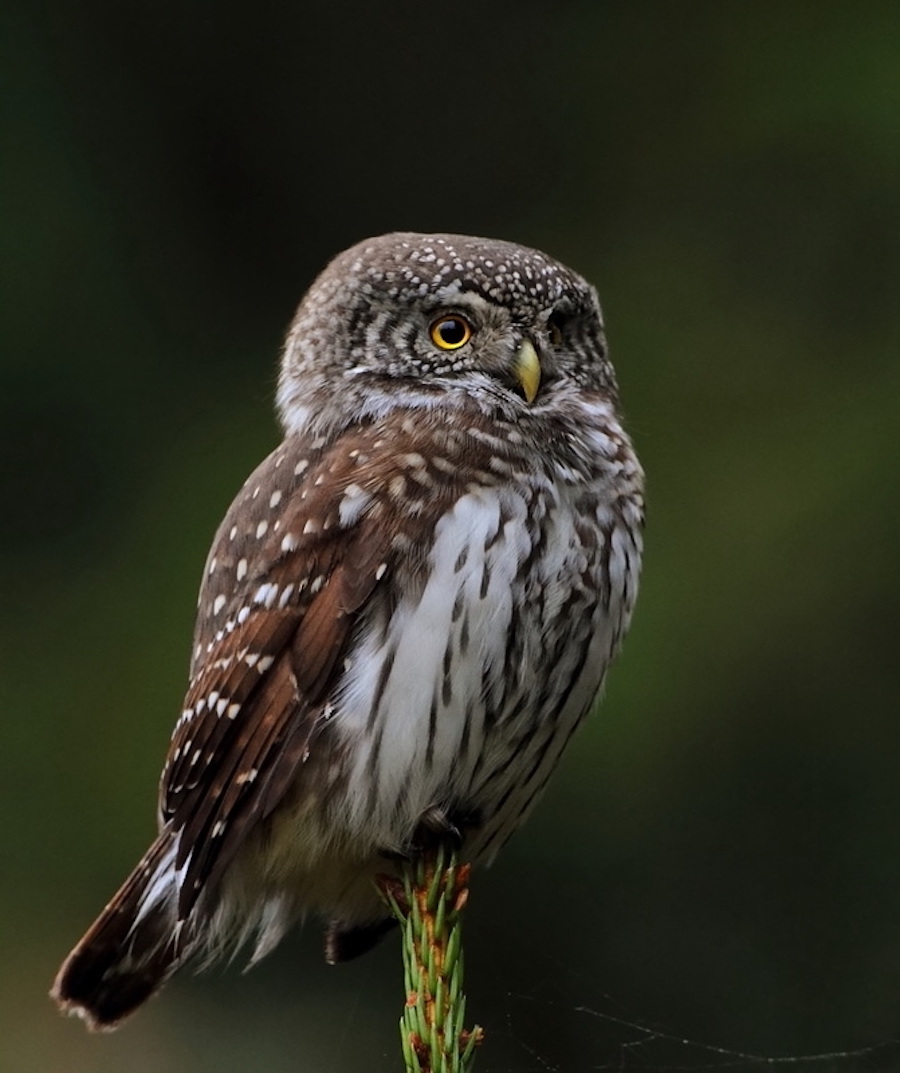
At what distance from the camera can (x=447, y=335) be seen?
3.28m

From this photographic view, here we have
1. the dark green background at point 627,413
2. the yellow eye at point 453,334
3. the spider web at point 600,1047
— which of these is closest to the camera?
the yellow eye at point 453,334

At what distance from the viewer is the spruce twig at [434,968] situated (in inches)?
99.8

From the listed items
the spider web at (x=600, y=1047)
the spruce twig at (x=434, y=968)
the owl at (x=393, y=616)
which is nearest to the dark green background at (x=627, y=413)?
the spider web at (x=600, y=1047)

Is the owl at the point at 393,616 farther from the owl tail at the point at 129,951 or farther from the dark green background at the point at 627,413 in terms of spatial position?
the dark green background at the point at 627,413

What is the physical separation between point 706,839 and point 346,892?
2.40 meters

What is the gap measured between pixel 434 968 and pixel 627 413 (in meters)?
2.28

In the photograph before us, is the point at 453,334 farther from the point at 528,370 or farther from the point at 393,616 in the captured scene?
the point at 393,616

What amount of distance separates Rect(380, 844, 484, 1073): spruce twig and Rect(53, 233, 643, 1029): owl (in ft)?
0.78

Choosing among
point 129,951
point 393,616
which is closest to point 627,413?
point 393,616

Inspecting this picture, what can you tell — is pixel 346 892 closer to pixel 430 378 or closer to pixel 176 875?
pixel 176 875

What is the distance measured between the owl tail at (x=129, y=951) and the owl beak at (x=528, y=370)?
903mm

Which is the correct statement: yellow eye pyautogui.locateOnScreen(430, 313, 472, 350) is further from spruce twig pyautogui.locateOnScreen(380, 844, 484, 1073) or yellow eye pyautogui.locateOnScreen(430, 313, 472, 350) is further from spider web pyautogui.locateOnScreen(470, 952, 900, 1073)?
spider web pyautogui.locateOnScreen(470, 952, 900, 1073)

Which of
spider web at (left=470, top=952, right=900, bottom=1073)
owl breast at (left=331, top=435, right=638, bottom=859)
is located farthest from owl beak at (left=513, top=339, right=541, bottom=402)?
spider web at (left=470, top=952, right=900, bottom=1073)

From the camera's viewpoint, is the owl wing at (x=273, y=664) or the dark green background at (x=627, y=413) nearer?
the owl wing at (x=273, y=664)
